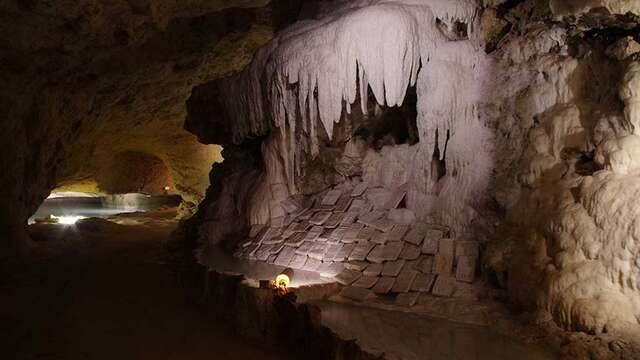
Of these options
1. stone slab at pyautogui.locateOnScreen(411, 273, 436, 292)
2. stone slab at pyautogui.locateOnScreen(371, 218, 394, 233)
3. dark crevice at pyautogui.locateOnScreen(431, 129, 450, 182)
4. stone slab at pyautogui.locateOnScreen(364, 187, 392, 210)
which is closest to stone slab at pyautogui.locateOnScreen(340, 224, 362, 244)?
stone slab at pyautogui.locateOnScreen(371, 218, 394, 233)

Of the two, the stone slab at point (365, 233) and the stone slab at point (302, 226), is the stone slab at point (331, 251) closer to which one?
the stone slab at point (365, 233)

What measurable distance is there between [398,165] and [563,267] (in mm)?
3479

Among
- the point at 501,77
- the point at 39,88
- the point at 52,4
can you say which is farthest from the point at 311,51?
the point at 39,88

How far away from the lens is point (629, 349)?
12.1 feet

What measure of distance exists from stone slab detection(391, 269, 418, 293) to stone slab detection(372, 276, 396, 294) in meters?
0.05

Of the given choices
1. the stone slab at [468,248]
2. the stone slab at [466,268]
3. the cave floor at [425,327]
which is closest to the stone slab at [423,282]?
the cave floor at [425,327]

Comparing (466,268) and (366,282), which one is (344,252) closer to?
(366,282)

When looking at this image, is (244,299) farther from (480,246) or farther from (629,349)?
(629,349)

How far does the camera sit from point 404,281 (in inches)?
227

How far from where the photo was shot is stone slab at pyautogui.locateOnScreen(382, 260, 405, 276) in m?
5.96

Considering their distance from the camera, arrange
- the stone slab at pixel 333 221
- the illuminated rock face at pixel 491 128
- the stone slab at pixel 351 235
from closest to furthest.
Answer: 1. the illuminated rock face at pixel 491 128
2. the stone slab at pixel 351 235
3. the stone slab at pixel 333 221

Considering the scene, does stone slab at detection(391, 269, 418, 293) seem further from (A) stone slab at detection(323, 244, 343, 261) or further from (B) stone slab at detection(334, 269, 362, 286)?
(A) stone slab at detection(323, 244, 343, 261)

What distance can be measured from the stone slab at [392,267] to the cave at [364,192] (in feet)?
0.07

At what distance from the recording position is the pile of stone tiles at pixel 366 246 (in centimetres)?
570
